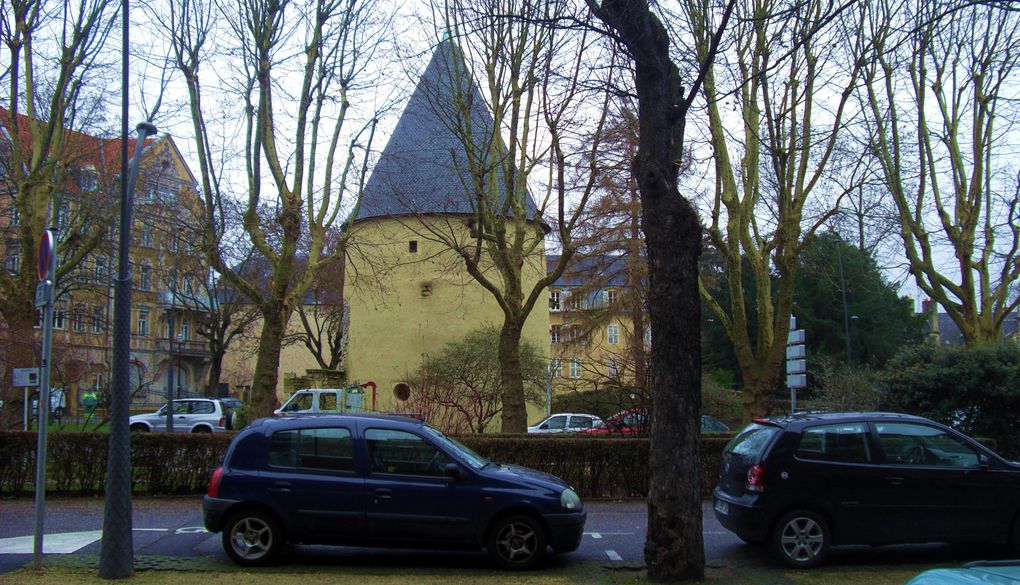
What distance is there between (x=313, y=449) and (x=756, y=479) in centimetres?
484

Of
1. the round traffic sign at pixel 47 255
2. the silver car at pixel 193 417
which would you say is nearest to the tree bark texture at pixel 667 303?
the round traffic sign at pixel 47 255

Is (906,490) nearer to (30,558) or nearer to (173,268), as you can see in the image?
(30,558)

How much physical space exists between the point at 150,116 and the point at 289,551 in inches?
553

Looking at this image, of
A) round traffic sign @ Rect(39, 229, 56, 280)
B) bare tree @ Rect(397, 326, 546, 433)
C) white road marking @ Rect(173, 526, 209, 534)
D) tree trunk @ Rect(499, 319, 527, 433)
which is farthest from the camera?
bare tree @ Rect(397, 326, 546, 433)

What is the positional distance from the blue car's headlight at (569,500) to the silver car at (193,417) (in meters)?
26.9

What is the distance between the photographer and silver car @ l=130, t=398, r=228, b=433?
32.8 meters

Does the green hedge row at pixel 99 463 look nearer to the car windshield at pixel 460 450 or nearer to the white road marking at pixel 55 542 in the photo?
the white road marking at pixel 55 542

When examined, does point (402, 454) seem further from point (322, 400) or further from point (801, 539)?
point (322, 400)

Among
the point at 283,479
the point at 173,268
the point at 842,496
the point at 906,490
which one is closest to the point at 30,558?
the point at 283,479

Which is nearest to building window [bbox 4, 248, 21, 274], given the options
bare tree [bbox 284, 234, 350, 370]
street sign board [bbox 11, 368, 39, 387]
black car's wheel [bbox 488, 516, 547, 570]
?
bare tree [bbox 284, 234, 350, 370]

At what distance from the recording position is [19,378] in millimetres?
10141

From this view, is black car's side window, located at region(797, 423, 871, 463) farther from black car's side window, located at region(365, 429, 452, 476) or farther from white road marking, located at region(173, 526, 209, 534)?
white road marking, located at region(173, 526, 209, 534)

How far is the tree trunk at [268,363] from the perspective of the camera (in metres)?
18.1

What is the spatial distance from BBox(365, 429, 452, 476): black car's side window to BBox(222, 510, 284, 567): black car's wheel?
A: 1.22m
